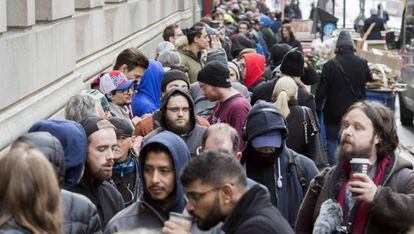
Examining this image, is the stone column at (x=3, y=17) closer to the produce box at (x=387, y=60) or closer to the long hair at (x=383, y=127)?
the long hair at (x=383, y=127)

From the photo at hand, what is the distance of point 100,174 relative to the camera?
6.18 metres

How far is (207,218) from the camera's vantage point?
451cm

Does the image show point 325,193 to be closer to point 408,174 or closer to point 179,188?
point 408,174

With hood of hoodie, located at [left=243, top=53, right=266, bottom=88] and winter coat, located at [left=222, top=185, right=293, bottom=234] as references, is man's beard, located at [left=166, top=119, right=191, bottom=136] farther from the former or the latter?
hood of hoodie, located at [left=243, top=53, right=266, bottom=88]

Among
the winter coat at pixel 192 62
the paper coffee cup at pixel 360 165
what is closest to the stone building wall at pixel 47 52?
the winter coat at pixel 192 62

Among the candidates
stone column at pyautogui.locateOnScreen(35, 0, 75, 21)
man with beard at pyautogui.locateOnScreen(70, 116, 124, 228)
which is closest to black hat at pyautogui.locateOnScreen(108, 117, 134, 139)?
man with beard at pyautogui.locateOnScreen(70, 116, 124, 228)

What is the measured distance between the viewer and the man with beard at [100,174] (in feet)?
20.2

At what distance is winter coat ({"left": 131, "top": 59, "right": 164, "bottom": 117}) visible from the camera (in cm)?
1089

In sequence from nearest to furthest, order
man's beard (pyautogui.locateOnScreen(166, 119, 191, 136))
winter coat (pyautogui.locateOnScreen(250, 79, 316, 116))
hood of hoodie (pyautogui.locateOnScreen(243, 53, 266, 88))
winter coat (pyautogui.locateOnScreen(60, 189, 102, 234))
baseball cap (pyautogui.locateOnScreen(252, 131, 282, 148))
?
winter coat (pyautogui.locateOnScreen(60, 189, 102, 234))
baseball cap (pyautogui.locateOnScreen(252, 131, 282, 148))
man's beard (pyautogui.locateOnScreen(166, 119, 191, 136))
winter coat (pyautogui.locateOnScreen(250, 79, 316, 116))
hood of hoodie (pyautogui.locateOnScreen(243, 53, 266, 88))

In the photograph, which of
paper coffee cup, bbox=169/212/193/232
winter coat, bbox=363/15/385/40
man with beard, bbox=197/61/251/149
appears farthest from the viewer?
winter coat, bbox=363/15/385/40

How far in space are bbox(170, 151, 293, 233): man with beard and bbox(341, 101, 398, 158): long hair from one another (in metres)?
1.64

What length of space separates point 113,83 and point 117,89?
7cm

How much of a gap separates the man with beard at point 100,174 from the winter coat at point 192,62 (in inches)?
298

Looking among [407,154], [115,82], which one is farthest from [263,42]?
[115,82]
